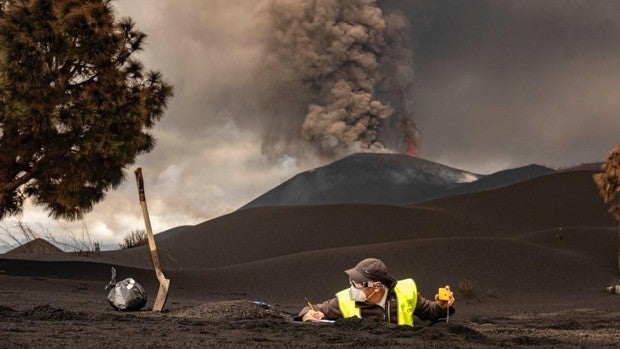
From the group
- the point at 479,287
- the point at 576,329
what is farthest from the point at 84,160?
the point at 576,329

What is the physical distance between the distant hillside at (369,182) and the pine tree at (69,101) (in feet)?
220

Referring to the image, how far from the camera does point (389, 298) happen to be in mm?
6594

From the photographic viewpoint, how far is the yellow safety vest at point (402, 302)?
21.2 feet

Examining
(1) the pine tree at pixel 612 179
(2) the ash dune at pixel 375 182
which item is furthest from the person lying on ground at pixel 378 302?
(2) the ash dune at pixel 375 182

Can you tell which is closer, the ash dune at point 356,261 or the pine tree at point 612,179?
the ash dune at point 356,261

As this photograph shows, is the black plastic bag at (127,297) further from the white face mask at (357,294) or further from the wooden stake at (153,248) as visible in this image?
the white face mask at (357,294)

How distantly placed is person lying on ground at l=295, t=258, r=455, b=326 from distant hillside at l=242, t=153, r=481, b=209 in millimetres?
80792

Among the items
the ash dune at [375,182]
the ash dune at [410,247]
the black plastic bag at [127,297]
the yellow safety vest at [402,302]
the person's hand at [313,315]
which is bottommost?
the person's hand at [313,315]

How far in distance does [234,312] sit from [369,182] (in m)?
84.9

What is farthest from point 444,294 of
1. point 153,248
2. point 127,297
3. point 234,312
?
point 127,297

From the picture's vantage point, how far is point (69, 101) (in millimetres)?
20266

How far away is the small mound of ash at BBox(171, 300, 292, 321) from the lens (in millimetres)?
9766

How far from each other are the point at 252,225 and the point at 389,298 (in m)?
32.2

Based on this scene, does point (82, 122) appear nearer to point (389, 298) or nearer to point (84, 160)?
point (84, 160)
